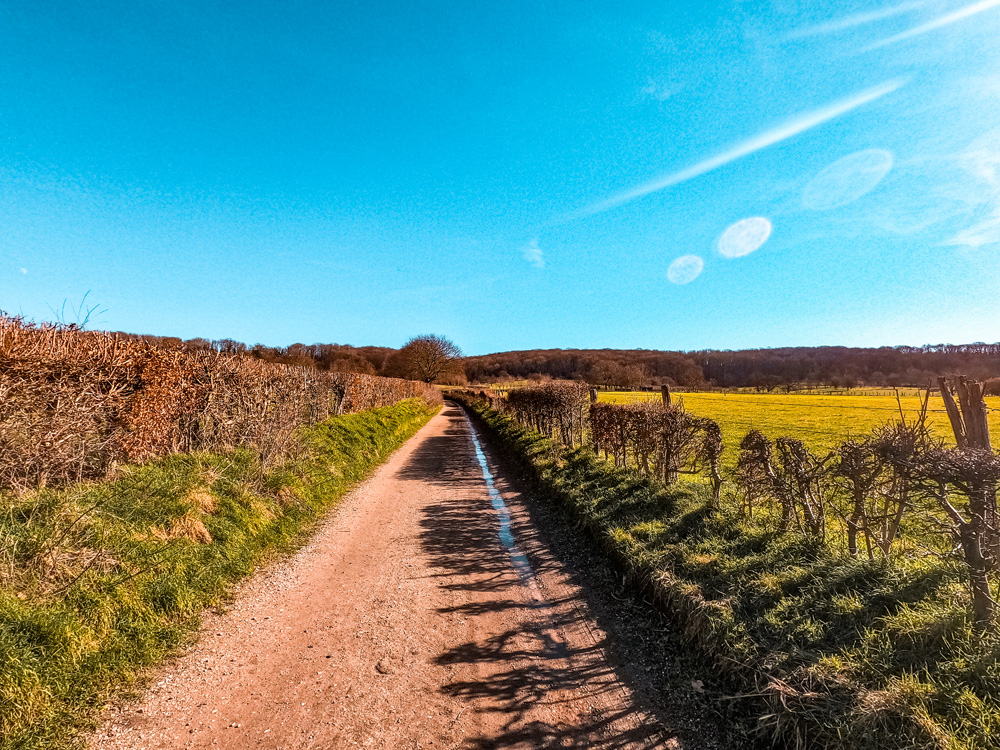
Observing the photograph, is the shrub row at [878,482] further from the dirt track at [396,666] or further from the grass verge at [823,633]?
the dirt track at [396,666]

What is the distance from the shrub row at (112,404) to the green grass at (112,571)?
431 mm

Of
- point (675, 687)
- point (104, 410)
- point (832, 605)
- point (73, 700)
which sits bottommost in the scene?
point (675, 687)

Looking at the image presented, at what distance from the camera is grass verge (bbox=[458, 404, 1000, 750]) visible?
119 inches

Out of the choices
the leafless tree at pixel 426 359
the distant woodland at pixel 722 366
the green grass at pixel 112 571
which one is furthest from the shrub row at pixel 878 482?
the leafless tree at pixel 426 359

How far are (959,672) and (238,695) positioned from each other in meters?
5.76

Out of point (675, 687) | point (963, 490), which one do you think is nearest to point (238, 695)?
Answer: point (675, 687)

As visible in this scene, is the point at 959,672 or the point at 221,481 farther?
the point at 221,481

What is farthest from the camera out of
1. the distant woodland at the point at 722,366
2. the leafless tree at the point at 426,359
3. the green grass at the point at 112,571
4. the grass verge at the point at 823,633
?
the leafless tree at the point at 426,359

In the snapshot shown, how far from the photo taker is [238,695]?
382 centimetres

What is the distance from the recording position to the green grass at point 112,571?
338 cm

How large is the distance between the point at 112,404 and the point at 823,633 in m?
9.59

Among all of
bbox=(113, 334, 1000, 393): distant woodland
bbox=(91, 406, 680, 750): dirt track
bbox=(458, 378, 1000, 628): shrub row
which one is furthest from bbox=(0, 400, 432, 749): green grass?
bbox=(113, 334, 1000, 393): distant woodland

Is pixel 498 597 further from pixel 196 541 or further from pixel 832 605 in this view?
pixel 196 541

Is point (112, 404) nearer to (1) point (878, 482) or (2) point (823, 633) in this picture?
(2) point (823, 633)
